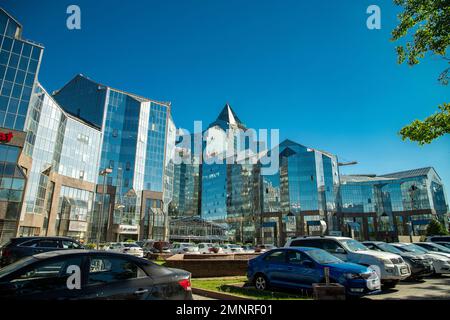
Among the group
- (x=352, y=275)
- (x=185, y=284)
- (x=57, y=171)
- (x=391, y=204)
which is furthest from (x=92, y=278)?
(x=391, y=204)

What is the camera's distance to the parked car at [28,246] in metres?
12.6

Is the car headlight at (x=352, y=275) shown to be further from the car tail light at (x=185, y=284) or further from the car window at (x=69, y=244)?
the car window at (x=69, y=244)

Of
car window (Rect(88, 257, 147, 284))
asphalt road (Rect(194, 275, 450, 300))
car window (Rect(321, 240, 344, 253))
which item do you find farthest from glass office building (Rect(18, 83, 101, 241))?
asphalt road (Rect(194, 275, 450, 300))

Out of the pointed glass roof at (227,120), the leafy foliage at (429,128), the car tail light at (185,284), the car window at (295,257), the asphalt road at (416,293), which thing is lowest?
the asphalt road at (416,293)

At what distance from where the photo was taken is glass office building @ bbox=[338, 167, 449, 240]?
93250mm

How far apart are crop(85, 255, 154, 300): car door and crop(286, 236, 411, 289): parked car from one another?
336 inches

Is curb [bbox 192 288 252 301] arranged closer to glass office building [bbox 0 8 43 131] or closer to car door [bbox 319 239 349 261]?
car door [bbox 319 239 349 261]

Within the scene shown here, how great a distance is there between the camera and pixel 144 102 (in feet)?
249

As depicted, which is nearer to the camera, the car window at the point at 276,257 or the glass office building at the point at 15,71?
the car window at the point at 276,257

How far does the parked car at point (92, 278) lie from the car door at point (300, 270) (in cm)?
457

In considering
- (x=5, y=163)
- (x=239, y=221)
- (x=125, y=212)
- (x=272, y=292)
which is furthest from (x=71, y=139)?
(x=239, y=221)

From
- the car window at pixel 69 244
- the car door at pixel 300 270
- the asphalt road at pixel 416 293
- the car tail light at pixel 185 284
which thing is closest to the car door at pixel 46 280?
the car tail light at pixel 185 284

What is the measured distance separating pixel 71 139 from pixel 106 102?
48.9 ft
